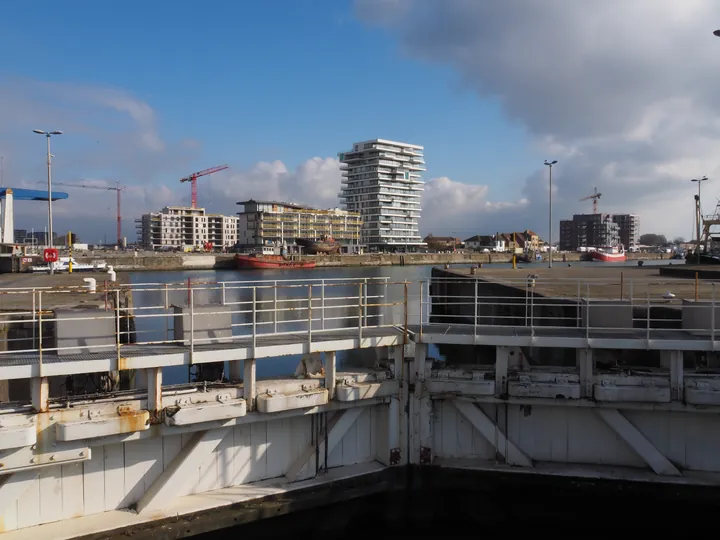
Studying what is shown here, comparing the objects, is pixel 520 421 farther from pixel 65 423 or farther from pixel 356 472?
pixel 65 423

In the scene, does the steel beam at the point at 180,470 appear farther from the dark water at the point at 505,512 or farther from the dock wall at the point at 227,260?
the dock wall at the point at 227,260

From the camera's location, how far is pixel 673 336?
1105cm

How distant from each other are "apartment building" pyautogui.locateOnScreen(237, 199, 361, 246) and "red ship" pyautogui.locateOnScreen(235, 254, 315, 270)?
Answer: 53784 mm

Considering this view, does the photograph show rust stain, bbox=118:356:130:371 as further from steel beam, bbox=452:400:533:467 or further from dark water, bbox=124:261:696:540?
steel beam, bbox=452:400:533:467

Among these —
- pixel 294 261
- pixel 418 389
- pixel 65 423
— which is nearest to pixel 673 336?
pixel 418 389

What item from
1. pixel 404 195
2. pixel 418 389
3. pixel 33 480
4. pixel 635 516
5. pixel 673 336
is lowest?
pixel 635 516

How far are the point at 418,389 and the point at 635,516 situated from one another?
181 inches

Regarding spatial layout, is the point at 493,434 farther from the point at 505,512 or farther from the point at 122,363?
the point at 122,363

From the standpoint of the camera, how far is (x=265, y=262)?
101m

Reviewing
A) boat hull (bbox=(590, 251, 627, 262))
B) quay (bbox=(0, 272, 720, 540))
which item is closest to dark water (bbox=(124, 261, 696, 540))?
quay (bbox=(0, 272, 720, 540))

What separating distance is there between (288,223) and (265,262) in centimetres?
6872

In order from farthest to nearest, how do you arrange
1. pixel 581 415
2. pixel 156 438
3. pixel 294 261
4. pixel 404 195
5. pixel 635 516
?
pixel 404 195, pixel 294 261, pixel 581 415, pixel 635 516, pixel 156 438

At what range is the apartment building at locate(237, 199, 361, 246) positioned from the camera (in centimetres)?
16575

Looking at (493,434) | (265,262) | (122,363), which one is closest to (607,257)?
(265,262)
